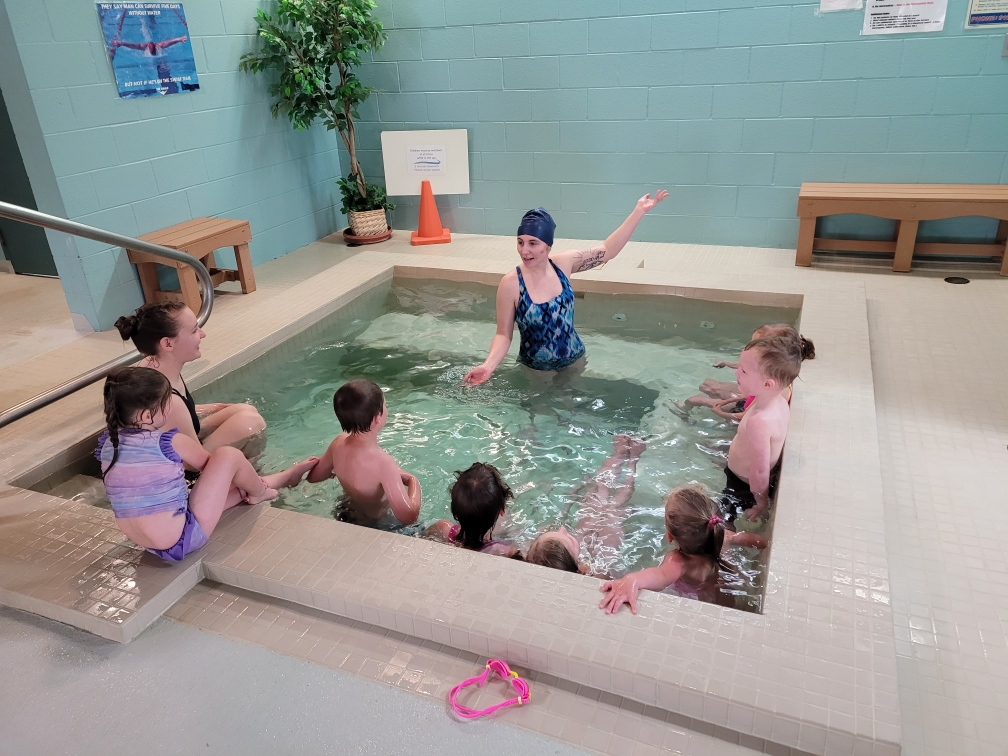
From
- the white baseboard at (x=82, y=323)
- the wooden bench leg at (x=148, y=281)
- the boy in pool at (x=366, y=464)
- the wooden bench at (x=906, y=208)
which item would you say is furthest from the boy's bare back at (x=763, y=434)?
the white baseboard at (x=82, y=323)

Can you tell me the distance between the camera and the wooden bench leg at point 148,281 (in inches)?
177

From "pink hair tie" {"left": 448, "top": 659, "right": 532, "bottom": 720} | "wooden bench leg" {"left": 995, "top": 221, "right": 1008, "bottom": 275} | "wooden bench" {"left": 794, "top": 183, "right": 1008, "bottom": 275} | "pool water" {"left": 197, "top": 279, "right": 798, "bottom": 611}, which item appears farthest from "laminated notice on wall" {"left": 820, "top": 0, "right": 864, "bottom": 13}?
"pink hair tie" {"left": 448, "top": 659, "right": 532, "bottom": 720}

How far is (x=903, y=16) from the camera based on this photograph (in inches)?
182

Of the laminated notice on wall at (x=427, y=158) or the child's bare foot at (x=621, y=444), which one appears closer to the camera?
the child's bare foot at (x=621, y=444)

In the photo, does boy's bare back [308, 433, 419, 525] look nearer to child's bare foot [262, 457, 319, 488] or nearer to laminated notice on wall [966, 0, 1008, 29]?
child's bare foot [262, 457, 319, 488]

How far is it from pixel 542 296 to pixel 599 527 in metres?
1.21

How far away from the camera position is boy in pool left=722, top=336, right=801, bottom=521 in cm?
236

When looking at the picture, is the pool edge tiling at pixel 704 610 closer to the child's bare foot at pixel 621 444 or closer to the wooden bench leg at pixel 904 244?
the child's bare foot at pixel 621 444

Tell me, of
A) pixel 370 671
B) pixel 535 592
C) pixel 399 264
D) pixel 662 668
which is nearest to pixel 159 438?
pixel 370 671

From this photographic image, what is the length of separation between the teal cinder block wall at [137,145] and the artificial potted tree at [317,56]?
0.53 ft

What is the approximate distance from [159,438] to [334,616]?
71 centimetres

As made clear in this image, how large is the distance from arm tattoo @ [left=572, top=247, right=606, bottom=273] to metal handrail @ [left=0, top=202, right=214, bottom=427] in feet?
5.90

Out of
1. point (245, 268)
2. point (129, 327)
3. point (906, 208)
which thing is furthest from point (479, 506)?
point (906, 208)

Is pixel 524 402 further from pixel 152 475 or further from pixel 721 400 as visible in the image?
pixel 152 475
